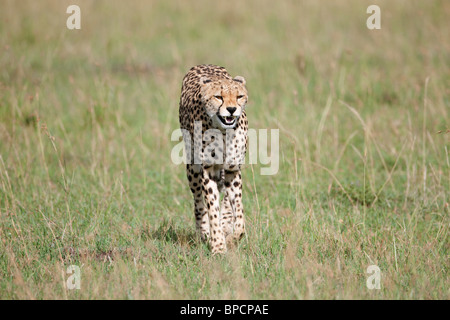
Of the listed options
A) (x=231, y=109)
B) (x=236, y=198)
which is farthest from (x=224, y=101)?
(x=236, y=198)

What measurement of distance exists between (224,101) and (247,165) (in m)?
1.55

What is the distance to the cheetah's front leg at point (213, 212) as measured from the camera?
4.68 meters

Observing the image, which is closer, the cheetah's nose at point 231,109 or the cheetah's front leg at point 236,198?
the cheetah's nose at point 231,109

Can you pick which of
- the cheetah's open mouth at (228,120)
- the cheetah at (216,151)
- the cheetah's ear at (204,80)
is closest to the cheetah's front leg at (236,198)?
the cheetah at (216,151)

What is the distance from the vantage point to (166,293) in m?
3.81

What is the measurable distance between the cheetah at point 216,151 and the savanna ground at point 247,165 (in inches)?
6.2

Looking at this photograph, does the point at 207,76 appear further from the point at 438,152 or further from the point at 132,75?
the point at 132,75

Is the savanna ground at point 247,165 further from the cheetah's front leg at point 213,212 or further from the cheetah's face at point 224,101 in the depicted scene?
the cheetah's face at point 224,101

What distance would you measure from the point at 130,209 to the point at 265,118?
7.64 ft

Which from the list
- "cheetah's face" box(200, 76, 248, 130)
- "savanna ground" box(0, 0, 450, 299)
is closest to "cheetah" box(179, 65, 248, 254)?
"cheetah's face" box(200, 76, 248, 130)

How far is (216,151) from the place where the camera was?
466 cm

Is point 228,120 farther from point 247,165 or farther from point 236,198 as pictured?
point 247,165

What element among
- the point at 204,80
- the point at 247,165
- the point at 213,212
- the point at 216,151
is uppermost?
the point at 204,80
